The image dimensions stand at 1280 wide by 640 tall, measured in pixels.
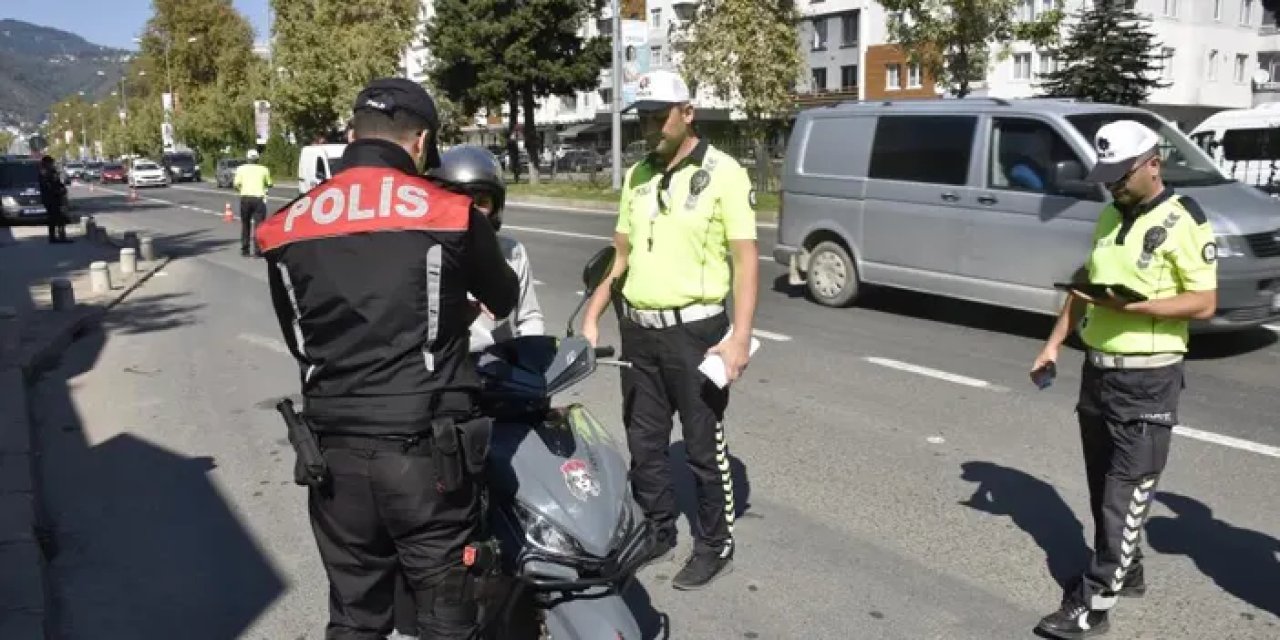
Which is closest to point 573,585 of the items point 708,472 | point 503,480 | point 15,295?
point 503,480

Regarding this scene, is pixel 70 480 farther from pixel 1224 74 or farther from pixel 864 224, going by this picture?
pixel 1224 74

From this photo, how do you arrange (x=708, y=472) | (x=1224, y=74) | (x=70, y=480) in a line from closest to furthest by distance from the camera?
(x=708, y=472) < (x=70, y=480) < (x=1224, y=74)

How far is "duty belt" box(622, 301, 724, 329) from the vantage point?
13.0 feet

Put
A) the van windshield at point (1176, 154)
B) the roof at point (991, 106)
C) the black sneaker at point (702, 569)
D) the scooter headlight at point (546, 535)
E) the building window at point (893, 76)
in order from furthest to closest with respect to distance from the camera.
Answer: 1. the building window at point (893, 76)
2. the roof at point (991, 106)
3. the van windshield at point (1176, 154)
4. the black sneaker at point (702, 569)
5. the scooter headlight at point (546, 535)

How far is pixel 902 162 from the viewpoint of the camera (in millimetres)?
9773

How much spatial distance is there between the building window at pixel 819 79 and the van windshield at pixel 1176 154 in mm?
50531

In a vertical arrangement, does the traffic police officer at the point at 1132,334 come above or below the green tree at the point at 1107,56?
below

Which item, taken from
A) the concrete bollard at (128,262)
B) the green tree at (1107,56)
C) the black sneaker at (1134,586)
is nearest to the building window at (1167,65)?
the green tree at (1107,56)

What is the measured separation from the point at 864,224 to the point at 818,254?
0.73 metres

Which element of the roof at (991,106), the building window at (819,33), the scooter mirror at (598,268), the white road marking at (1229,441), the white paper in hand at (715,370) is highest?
the building window at (819,33)

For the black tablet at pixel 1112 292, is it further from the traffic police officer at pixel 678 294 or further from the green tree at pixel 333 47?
the green tree at pixel 333 47

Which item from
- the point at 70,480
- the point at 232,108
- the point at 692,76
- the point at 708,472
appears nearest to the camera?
the point at 708,472

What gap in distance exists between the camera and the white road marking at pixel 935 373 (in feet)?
24.4

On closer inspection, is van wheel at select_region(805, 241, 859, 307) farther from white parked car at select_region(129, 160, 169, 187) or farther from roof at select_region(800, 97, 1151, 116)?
white parked car at select_region(129, 160, 169, 187)
